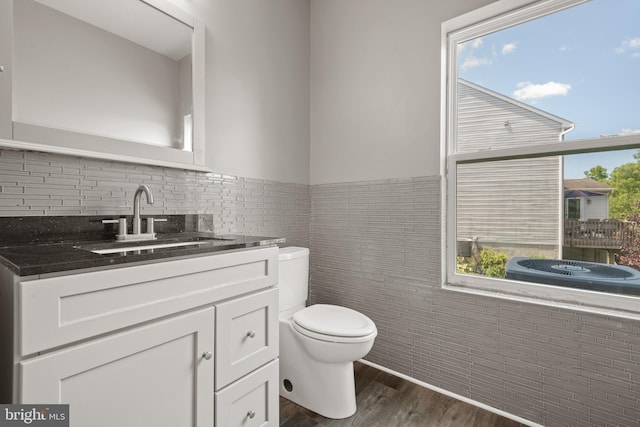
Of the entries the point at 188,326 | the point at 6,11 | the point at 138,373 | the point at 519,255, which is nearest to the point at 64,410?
the point at 138,373

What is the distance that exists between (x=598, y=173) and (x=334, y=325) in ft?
4.68

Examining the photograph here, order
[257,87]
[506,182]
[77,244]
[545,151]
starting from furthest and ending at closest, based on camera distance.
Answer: [257,87], [506,182], [545,151], [77,244]

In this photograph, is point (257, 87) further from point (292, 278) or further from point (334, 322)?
point (334, 322)

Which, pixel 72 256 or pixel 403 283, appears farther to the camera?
pixel 403 283

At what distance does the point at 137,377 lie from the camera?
89 centimetres

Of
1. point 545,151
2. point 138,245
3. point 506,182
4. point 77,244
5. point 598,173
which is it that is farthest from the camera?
point 506,182

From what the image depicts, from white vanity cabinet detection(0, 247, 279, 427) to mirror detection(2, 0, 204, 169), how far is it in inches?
26.9

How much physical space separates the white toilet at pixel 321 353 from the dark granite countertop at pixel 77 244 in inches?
19.8

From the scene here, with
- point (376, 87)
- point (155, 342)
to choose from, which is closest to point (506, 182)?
point (376, 87)

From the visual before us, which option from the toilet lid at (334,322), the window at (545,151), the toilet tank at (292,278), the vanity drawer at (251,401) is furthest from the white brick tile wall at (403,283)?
the vanity drawer at (251,401)

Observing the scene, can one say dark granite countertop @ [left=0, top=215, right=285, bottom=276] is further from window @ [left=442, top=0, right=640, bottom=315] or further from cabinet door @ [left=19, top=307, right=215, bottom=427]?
window @ [left=442, top=0, right=640, bottom=315]

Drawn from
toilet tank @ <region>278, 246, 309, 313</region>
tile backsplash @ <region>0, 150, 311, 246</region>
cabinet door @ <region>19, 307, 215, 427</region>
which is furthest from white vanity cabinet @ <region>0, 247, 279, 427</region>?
tile backsplash @ <region>0, 150, 311, 246</region>

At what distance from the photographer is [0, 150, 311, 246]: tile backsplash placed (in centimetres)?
111

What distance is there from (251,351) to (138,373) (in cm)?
43
